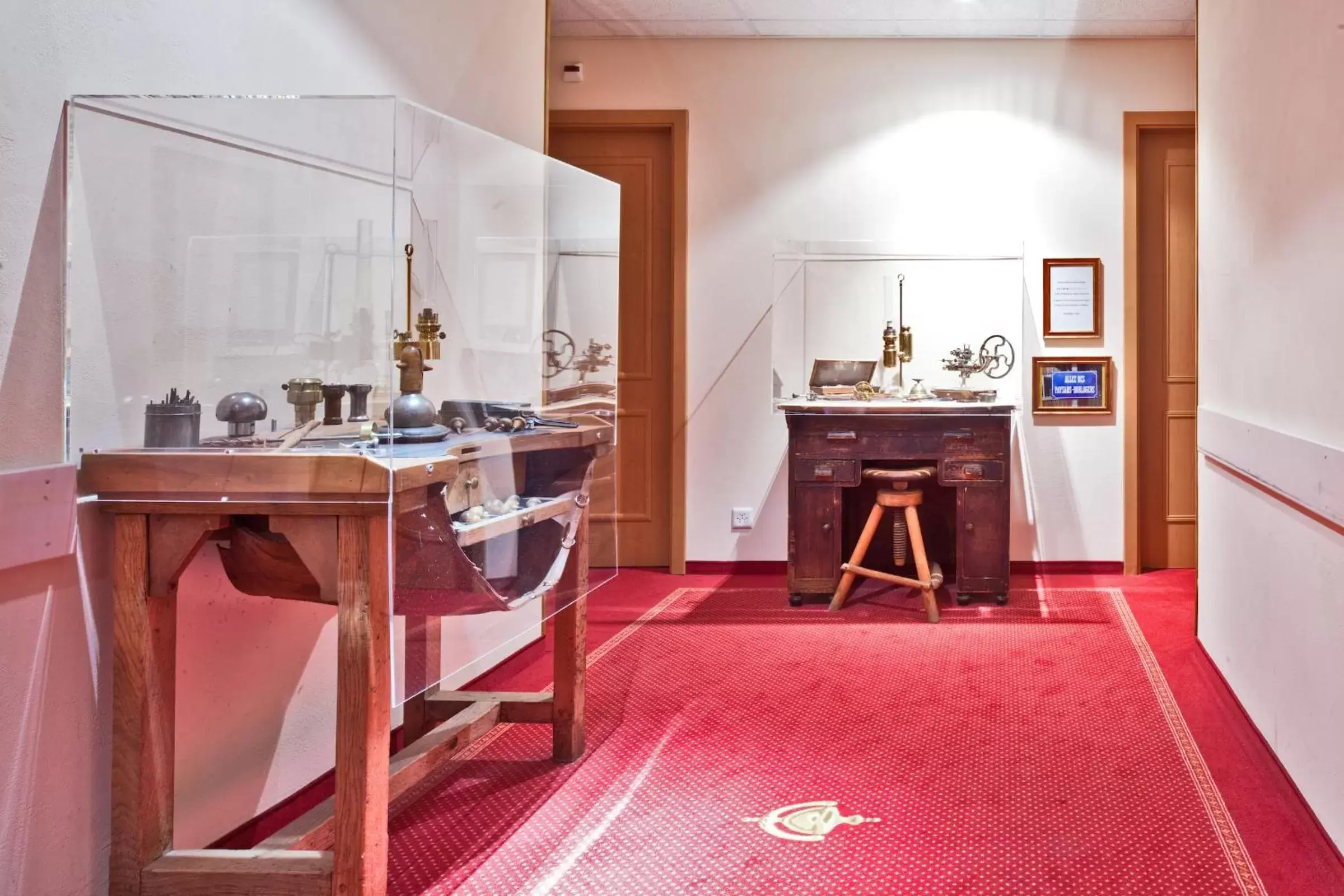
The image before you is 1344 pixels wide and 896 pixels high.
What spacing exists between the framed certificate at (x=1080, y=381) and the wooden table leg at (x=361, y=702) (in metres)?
4.15

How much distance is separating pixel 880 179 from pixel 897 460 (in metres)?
1.50

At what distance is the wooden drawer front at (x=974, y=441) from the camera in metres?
4.47

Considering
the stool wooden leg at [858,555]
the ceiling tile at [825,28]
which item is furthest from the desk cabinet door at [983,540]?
the ceiling tile at [825,28]

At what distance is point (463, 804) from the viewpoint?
2.43 metres

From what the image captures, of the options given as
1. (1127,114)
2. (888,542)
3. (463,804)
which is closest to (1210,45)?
(1127,114)

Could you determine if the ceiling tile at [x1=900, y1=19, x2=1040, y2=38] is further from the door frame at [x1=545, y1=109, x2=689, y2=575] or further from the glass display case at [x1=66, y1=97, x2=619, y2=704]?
the glass display case at [x1=66, y1=97, x2=619, y2=704]

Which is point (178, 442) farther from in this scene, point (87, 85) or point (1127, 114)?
point (1127, 114)

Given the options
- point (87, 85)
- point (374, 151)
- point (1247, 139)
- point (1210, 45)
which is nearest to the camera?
point (87, 85)

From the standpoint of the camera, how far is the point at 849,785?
2512mm

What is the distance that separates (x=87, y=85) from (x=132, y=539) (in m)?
0.74

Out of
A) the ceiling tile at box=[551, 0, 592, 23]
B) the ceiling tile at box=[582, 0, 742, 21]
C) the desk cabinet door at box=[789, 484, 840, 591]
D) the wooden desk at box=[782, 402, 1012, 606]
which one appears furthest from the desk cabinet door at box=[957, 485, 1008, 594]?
the ceiling tile at box=[551, 0, 592, 23]

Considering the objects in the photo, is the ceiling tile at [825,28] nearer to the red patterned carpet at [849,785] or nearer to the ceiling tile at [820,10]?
the ceiling tile at [820,10]

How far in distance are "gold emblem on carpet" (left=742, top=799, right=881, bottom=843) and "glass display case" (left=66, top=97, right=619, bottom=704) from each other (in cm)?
72

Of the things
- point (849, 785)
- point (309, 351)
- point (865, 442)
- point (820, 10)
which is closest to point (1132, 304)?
point (865, 442)
